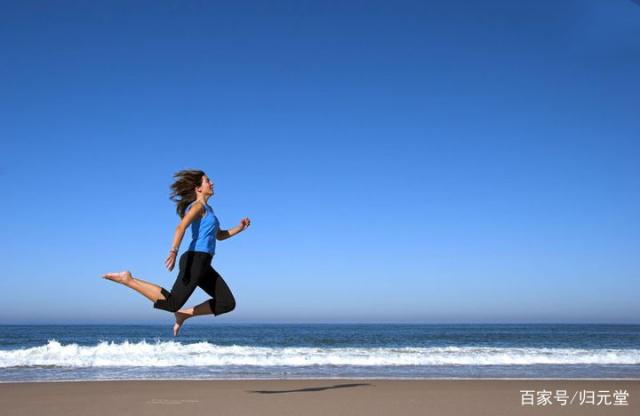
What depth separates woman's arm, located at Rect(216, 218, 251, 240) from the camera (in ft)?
18.9

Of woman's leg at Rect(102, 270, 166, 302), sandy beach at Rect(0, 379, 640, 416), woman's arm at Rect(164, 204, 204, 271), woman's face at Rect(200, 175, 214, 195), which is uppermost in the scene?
woman's face at Rect(200, 175, 214, 195)

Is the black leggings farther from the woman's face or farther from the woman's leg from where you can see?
the woman's face

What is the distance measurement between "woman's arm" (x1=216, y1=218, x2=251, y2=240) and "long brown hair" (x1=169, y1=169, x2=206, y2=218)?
1.36ft

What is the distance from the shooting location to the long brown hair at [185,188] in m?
5.66

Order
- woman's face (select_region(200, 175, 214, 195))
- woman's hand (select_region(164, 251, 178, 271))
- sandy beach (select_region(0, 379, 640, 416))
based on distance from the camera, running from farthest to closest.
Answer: sandy beach (select_region(0, 379, 640, 416)), woman's face (select_region(200, 175, 214, 195)), woman's hand (select_region(164, 251, 178, 271))

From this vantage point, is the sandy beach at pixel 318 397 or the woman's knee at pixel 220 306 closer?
the woman's knee at pixel 220 306

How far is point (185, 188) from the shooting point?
223 inches

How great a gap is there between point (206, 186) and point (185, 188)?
0.21m

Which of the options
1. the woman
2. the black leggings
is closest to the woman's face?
the woman

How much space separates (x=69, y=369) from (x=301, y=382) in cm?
586

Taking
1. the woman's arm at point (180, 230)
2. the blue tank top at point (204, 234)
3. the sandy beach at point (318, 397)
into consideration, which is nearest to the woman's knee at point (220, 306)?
the blue tank top at point (204, 234)

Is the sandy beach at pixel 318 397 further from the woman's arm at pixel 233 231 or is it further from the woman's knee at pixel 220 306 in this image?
the woman's arm at pixel 233 231

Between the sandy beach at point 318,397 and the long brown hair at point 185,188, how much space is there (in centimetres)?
222

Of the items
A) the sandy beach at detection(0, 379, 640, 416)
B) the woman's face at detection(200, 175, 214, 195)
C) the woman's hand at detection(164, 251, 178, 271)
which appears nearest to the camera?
the woman's hand at detection(164, 251, 178, 271)
